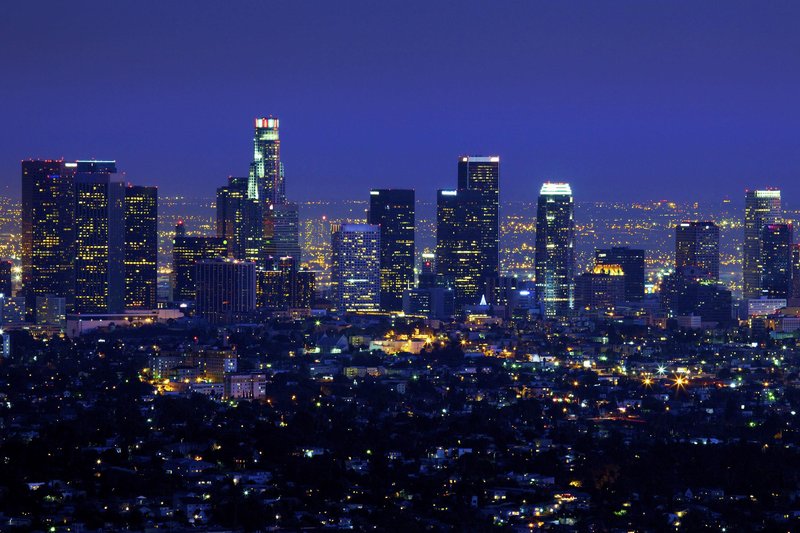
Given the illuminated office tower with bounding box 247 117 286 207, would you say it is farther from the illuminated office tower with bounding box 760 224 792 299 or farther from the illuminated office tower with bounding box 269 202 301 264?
the illuminated office tower with bounding box 760 224 792 299

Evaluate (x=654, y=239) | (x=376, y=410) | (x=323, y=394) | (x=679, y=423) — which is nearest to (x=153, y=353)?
(x=323, y=394)

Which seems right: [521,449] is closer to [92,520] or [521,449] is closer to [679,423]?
[679,423]

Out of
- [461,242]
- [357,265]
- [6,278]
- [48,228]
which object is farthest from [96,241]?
[461,242]

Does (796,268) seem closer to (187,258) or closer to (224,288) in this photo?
(224,288)

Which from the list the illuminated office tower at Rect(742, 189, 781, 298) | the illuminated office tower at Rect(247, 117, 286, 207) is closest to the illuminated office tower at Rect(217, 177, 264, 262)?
the illuminated office tower at Rect(247, 117, 286, 207)

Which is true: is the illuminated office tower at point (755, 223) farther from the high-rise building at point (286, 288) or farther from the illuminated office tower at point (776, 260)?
the high-rise building at point (286, 288)

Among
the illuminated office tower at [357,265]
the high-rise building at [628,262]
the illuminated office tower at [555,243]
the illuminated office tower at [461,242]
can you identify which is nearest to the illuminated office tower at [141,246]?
the illuminated office tower at [357,265]

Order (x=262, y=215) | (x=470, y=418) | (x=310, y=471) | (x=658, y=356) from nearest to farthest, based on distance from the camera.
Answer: (x=310, y=471)
(x=470, y=418)
(x=658, y=356)
(x=262, y=215)
